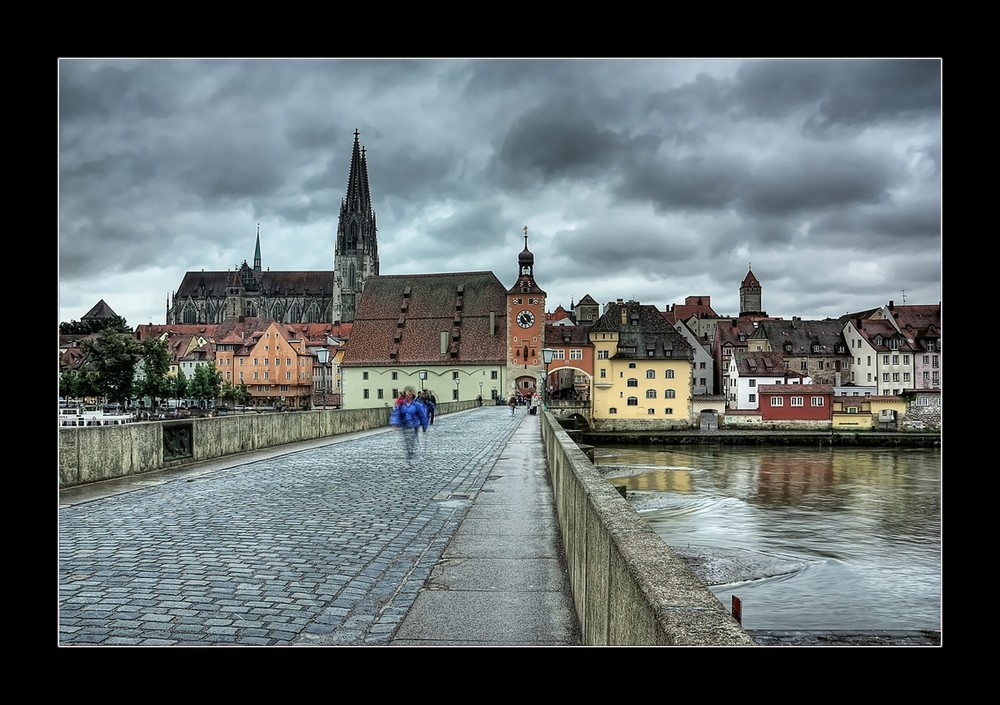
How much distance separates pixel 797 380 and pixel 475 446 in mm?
75759

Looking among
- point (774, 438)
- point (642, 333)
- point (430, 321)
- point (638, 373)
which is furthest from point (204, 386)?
point (774, 438)

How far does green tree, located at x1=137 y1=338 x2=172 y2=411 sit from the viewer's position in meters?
79.2

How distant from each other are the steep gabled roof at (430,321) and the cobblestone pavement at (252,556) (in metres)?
82.7

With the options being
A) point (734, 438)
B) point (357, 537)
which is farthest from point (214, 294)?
point (357, 537)

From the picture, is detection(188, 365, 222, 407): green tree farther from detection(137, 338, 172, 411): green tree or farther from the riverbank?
the riverbank

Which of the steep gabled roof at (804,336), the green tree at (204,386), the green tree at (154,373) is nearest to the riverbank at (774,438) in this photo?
the steep gabled roof at (804,336)

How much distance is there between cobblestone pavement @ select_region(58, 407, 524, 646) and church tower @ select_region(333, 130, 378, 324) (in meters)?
152

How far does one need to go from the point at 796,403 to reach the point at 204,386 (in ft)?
203

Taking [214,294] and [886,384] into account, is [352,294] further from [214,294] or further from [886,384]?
[886,384]

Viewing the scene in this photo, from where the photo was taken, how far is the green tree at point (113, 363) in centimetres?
7119

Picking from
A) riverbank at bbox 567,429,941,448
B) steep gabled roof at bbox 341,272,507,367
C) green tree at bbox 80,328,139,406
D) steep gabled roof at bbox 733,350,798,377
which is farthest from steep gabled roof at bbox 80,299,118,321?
steep gabled roof at bbox 733,350,798,377

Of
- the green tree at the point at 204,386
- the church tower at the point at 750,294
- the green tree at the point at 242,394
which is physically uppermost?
the church tower at the point at 750,294

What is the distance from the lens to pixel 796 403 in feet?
278

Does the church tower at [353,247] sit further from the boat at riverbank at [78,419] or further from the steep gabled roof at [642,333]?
the boat at riverbank at [78,419]
